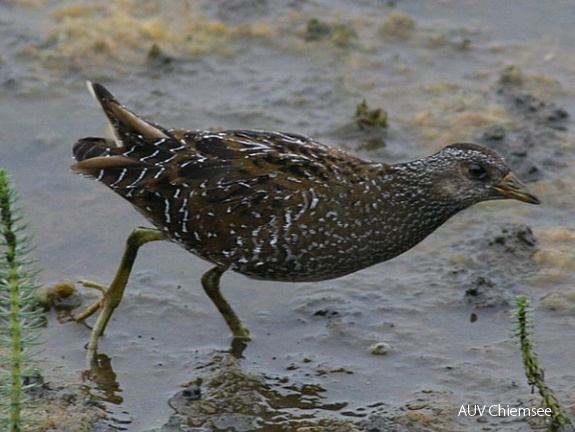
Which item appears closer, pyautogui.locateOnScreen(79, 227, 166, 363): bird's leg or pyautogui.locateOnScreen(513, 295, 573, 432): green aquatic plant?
pyautogui.locateOnScreen(513, 295, 573, 432): green aquatic plant

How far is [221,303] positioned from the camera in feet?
24.2

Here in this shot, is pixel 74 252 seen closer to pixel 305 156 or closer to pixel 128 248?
pixel 128 248

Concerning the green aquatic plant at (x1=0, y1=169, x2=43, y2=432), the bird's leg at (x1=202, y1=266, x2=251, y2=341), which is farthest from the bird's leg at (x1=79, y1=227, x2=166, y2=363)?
the green aquatic plant at (x1=0, y1=169, x2=43, y2=432)

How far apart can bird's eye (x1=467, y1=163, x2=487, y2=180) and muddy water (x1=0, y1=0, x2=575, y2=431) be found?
851 millimetres

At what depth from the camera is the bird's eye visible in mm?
7172

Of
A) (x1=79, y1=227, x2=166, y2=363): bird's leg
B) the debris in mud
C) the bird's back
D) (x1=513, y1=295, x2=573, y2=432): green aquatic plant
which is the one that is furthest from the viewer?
the debris in mud

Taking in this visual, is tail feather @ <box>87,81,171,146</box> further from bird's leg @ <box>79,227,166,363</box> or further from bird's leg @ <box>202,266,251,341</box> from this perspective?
bird's leg @ <box>202,266,251,341</box>

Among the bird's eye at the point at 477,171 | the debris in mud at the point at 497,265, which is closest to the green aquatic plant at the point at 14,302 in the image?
the bird's eye at the point at 477,171

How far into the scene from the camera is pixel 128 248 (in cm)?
736

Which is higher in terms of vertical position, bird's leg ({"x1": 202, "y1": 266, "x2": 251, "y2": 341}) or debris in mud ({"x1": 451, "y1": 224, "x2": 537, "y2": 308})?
debris in mud ({"x1": 451, "y1": 224, "x2": 537, "y2": 308})

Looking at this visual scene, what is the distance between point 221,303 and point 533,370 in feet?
6.84

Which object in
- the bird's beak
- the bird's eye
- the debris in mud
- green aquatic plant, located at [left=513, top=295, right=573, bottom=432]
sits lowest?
green aquatic plant, located at [left=513, top=295, right=573, bottom=432]

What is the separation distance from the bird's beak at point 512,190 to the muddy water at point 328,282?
2.53 feet

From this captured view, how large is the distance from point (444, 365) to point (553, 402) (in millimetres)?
962
